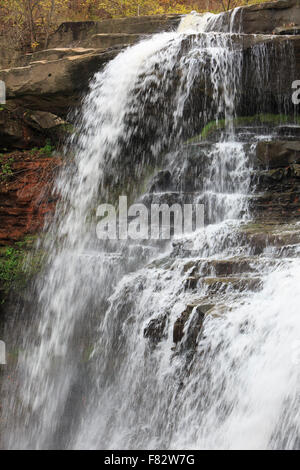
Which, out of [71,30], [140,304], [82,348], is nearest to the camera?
[140,304]

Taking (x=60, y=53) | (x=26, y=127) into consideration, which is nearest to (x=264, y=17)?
(x=60, y=53)

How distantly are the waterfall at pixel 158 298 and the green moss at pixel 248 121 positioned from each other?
93 millimetres

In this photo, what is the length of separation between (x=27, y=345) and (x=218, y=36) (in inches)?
255

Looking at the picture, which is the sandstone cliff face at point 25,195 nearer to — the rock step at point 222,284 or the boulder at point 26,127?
the boulder at point 26,127

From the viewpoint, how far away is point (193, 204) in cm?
682

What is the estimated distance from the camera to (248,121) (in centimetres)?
814

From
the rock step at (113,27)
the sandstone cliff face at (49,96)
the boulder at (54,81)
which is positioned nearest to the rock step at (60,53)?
the sandstone cliff face at (49,96)

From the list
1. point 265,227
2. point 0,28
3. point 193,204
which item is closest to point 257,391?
point 265,227

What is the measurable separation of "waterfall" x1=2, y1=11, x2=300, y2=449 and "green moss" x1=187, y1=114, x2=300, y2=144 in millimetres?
93

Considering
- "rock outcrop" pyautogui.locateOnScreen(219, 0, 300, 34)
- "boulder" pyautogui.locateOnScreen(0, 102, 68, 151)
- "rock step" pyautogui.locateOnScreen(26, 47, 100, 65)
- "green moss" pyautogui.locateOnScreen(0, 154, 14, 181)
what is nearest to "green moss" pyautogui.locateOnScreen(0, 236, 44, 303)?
"green moss" pyautogui.locateOnScreen(0, 154, 14, 181)

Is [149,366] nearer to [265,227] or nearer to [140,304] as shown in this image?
[140,304]

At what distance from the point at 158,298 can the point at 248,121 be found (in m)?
4.61

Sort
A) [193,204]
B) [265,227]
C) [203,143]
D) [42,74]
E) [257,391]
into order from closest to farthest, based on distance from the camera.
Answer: [257,391] → [265,227] → [193,204] → [203,143] → [42,74]

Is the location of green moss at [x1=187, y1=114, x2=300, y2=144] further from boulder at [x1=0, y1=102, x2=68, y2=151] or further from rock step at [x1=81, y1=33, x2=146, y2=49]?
rock step at [x1=81, y1=33, x2=146, y2=49]
